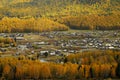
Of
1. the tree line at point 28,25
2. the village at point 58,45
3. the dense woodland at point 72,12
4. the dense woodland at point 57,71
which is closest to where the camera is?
the dense woodland at point 57,71

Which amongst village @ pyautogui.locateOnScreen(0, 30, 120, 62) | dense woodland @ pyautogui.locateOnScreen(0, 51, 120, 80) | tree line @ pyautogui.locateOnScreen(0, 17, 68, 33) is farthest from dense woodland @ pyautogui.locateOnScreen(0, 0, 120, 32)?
dense woodland @ pyautogui.locateOnScreen(0, 51, 120, 80)

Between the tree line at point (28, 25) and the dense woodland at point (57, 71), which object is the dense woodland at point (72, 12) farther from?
the dense woodland at point (57, 71)

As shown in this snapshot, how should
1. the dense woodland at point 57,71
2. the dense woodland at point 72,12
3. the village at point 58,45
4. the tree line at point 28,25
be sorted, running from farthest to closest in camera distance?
the dense woodland at point 72,12, the tree line at point 28,25, the village at point 58,45, the dense woodland at point 57,71

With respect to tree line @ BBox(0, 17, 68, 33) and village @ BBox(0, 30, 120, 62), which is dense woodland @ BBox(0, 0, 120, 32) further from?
village @ BBox(0, 30, 120, 62)

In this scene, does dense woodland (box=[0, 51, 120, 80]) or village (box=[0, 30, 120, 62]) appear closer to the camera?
dense woodland (box=[0, 51, 120, 80])

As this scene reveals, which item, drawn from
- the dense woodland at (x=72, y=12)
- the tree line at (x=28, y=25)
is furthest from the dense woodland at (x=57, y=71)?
the dense woodland at (x=72, y=12)

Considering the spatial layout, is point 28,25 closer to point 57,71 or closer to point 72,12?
point 72,12

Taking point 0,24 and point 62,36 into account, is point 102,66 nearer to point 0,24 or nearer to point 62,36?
point 62,36

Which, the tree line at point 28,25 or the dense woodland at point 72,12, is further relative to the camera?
the dense woodland at point 72,12
